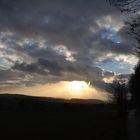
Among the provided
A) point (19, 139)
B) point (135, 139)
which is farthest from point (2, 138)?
point (135, 139)

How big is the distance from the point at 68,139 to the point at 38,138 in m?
3.46

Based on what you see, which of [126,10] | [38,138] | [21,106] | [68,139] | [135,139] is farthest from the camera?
[21,106]

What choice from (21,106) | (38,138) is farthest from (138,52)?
(21,106)

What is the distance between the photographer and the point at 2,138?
121 ft

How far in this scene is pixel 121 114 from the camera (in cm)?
7569

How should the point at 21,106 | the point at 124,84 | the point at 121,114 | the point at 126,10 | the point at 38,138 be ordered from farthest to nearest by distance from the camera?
the point at 21,106
the point at 124,84
the point at 121,114
the point at 38,138
the point at 126,10

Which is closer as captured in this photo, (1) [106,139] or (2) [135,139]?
(2) [135,139]

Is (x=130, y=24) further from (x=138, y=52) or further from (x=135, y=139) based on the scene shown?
(x=135, y=139)

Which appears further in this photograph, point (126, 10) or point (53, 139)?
point (53, 139)

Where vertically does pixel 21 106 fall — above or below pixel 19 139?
above

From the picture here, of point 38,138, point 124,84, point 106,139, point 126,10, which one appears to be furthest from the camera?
point 124,84

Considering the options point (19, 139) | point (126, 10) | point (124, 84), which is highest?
point (124, 84)

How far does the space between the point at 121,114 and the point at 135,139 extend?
158 ft

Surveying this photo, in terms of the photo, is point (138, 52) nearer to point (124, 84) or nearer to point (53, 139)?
point (53, 139)
